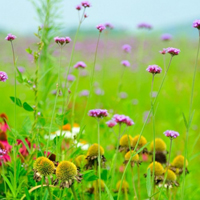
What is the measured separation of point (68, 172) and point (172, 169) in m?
0.38

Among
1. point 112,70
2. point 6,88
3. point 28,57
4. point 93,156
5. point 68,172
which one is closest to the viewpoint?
point 68,172

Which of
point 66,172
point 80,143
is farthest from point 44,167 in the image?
point 80,143

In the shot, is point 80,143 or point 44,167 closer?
point 44,167

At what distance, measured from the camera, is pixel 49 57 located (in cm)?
156

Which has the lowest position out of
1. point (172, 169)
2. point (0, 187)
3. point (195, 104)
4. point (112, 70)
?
point (0, 187)

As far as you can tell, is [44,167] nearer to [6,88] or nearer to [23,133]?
[23,133]

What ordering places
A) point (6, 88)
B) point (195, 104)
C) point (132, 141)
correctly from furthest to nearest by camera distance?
point (6, 88)
point (195, 104)
point (132, 141)

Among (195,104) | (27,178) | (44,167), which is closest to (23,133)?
(27,178)

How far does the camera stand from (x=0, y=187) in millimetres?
985

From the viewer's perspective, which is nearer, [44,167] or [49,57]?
[44,167]

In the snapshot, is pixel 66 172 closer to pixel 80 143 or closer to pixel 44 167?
pixel 44 167

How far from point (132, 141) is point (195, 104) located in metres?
2.47

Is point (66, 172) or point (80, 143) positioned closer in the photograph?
point (66, 172)

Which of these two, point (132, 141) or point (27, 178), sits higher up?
point (132, 141)
